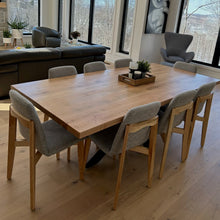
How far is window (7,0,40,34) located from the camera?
7664 millimetres

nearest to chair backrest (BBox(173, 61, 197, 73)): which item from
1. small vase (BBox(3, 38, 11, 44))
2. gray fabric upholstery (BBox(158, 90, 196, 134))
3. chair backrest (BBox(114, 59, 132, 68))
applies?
chair backrest (BBox(114, 59, 132, 68))

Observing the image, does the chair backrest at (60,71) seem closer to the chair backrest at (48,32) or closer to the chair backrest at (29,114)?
the chair backrest at (29,114)

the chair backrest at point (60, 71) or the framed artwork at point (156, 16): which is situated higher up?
the framed artwork at point (156, 16)

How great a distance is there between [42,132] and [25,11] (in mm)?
7448

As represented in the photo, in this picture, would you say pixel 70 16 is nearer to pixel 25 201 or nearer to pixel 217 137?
pixel 217 137

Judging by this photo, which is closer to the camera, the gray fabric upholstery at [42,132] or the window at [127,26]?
the gray fabric upholstery at [42,132]

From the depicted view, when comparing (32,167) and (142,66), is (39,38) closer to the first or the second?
(142,66)

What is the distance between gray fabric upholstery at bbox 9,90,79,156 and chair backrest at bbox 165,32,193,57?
14.8ft

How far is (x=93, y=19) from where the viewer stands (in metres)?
7.31

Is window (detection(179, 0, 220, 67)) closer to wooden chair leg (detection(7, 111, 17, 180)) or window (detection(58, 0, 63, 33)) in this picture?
window (detection(58, 0, 63, 33))

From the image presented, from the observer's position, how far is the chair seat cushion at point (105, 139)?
1.94 m

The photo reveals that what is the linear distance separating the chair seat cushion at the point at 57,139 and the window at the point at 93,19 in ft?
17.8

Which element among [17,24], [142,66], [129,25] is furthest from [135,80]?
[17,24]

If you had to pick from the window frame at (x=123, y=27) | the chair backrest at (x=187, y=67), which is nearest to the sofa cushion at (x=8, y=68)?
the chair backrest at (x=187, y=67)
